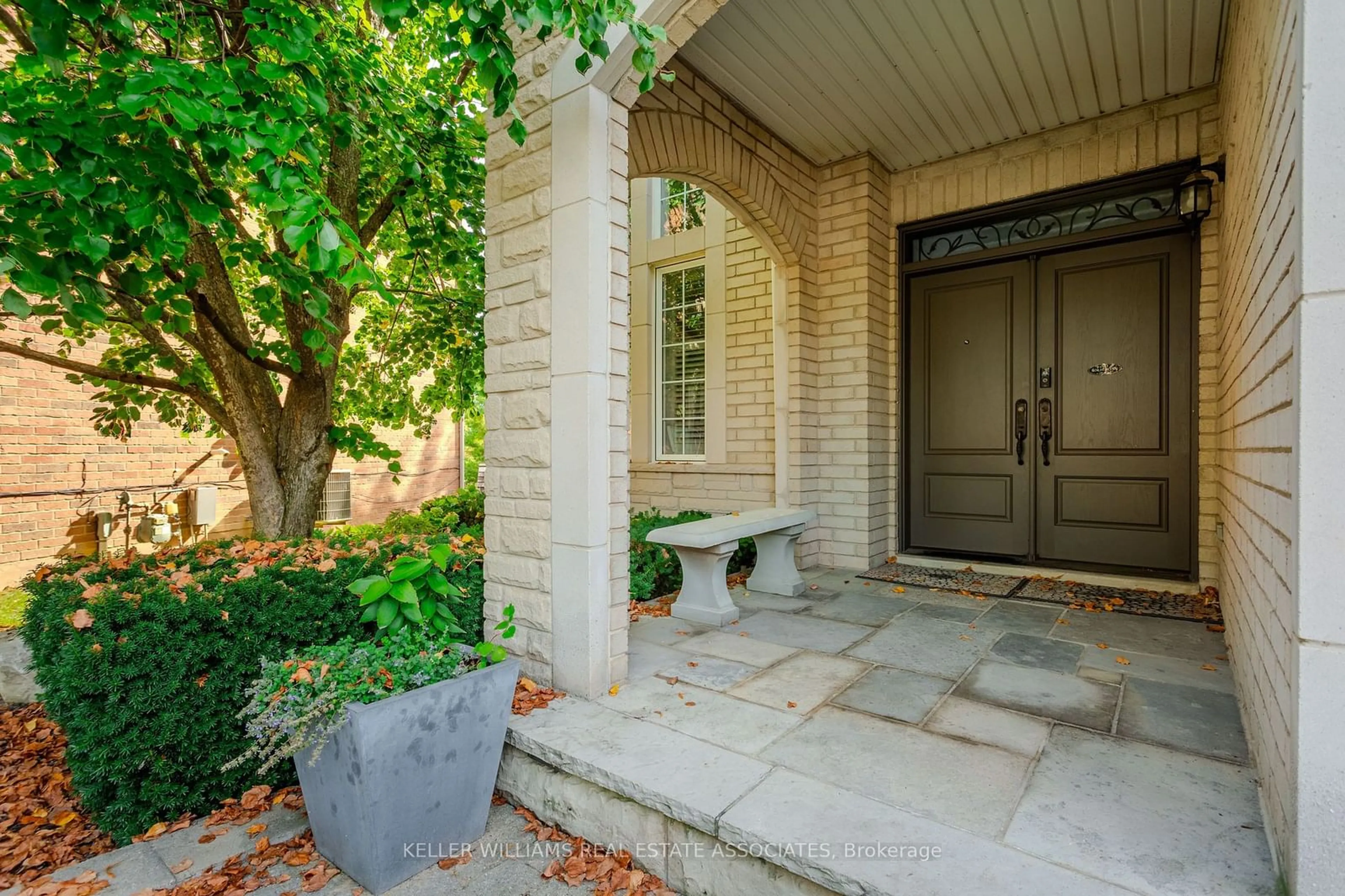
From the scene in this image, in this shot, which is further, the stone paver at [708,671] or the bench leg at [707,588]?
the bench leg at [707,588]

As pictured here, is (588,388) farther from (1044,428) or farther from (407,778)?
(1044,428)

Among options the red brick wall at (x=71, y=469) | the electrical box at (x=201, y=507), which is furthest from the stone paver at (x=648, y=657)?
the electrical box at (x=201, y=507)

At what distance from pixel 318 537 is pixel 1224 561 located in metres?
→ 4.54

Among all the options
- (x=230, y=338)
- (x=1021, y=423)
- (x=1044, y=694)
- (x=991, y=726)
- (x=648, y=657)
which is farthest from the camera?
(x=1021, y=423)

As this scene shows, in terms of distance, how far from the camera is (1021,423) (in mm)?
4125

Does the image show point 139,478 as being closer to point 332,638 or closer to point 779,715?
point 332,638

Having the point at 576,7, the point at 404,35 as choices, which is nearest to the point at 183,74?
the point at 576,7

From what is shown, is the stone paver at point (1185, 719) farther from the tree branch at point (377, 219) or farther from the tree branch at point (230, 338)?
the tree branch at point (377, 219)

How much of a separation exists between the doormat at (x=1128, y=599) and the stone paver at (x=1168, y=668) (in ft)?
2.03

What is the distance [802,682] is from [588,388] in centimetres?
138

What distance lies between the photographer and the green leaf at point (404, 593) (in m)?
1.84

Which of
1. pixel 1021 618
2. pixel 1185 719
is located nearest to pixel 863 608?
pixel 1021 618

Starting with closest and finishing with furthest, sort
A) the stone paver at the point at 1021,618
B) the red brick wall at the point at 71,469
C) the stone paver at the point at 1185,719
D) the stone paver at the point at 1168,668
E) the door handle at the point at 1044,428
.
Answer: the stone paver at the point at 1185,719 → the stone paver at the point at 1168,668 → the stone paver at the point at 1021,618 → the door handle at the point at 1044,428 → the red brick wall at the point at 71,469

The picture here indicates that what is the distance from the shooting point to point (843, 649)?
275 centimetres
